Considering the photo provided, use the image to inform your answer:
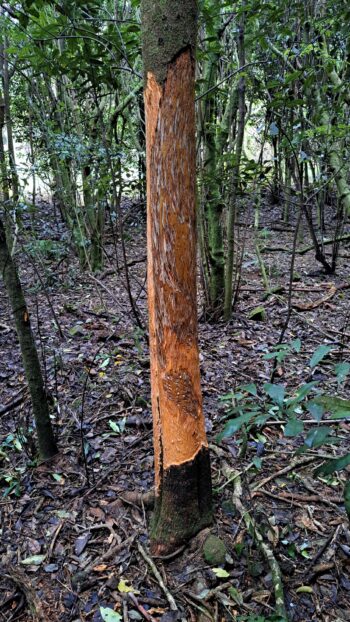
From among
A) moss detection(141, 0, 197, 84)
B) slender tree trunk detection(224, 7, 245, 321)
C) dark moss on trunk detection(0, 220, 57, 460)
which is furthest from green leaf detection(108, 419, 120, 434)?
moss detection(141, 0, 197, 84)

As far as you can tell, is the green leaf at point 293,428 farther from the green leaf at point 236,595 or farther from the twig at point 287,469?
the twig at point 287,469

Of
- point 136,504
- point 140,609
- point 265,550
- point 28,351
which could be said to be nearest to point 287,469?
point 265,550

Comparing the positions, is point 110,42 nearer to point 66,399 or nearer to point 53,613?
point 66,399

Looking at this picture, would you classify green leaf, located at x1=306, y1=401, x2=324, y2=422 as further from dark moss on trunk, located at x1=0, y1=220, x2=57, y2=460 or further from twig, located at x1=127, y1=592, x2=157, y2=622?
dark moss on trunk, located at x1=0, y1=220, x2=57, y2=460

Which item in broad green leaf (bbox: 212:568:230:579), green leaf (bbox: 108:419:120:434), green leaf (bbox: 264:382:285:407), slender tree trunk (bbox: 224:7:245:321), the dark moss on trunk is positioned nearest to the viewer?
green leaf (bbox: 264:382:285:407)

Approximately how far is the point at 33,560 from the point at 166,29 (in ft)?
8.02

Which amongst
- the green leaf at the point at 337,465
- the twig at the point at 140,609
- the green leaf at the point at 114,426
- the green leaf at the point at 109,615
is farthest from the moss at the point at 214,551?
the green leaf at the point at 114,426

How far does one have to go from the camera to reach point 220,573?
6.09 feet

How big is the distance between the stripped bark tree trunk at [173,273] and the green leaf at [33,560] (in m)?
0.58

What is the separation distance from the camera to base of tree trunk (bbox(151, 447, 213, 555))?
1.89m

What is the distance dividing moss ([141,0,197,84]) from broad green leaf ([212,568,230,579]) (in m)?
2.05

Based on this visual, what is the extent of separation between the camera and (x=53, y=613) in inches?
72.5

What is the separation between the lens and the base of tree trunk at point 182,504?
1887mm

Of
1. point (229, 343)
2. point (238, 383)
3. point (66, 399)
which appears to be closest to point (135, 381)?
point (66, 399)
